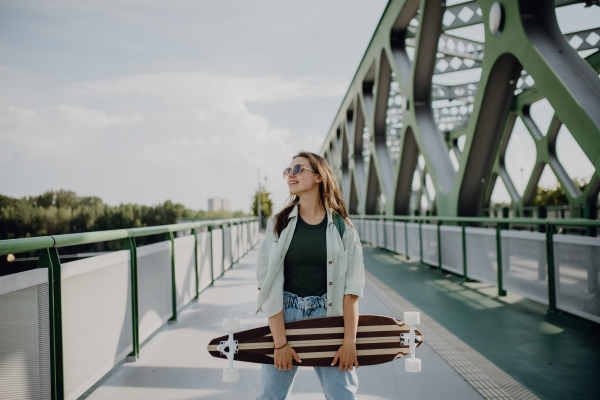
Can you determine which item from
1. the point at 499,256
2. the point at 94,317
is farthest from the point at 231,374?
the point at 499,256

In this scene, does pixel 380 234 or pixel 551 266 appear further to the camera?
→ pixel 380 234

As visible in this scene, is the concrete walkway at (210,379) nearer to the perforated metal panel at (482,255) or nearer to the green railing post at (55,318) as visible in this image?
the green railing post at (55,318)

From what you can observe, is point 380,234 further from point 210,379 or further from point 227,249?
point 210,379

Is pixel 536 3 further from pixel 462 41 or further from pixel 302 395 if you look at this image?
pixel 462 41

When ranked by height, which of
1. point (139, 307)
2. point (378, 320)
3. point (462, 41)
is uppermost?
point (462, 41)

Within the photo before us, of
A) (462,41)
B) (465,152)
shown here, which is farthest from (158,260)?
(462,41)

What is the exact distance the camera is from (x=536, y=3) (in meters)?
6.29

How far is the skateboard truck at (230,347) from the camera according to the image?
1817 millimetres

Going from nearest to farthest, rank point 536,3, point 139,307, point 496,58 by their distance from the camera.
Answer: point 139,307 < point 536,3 < point 496,58

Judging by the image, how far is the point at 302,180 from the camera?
2.01m

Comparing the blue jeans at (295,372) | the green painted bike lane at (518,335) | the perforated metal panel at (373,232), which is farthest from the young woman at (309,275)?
the perforated metal panel at (373,232)

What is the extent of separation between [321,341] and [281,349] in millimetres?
190

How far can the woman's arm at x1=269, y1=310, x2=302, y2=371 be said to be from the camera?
1845 millimetres

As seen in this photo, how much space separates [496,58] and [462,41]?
873 cm
